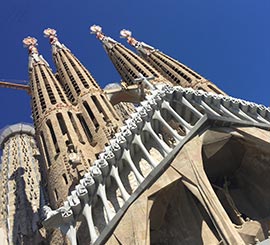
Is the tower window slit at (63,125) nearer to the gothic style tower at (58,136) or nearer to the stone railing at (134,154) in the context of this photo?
the gothic style tower at (58,136)

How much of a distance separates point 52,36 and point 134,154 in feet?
68.8

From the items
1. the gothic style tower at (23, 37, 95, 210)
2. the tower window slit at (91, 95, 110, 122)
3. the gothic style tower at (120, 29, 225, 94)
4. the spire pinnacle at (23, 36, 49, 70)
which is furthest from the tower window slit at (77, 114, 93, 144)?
the spire pinnacle at (23, 36, 49, 70)

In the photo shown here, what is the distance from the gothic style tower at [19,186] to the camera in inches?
969

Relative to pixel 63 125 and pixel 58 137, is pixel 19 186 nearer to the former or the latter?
pixel 63 125

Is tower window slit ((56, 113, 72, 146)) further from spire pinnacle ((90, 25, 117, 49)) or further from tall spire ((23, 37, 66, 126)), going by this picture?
spire pinnacle ((90, 25, 117, 49))

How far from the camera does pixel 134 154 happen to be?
16078 millimetres

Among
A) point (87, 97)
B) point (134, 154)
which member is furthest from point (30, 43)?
point (134, 154)

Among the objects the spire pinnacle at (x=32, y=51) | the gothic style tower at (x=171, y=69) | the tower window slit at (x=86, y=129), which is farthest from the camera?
the spire pinnacle at (x=32, y=51)

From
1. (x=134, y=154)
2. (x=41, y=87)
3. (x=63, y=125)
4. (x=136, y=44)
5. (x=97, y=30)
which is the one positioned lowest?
(x=134, y=154)

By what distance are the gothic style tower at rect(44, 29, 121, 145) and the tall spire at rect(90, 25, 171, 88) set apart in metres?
2.99

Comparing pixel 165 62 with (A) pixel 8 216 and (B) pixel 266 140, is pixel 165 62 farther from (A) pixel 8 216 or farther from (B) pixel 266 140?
(B) pixel 266 140

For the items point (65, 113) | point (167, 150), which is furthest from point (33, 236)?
point (167, 150)

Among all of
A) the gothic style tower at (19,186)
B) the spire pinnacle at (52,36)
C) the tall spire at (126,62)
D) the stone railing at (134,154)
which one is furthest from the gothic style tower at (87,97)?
the stone railing at (134,154)

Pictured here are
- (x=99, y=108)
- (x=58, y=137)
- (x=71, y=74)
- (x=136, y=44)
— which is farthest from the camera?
(x=136, y=44)
